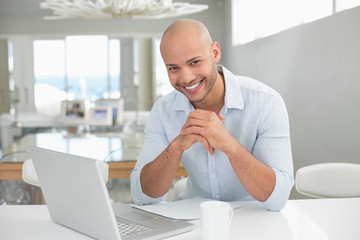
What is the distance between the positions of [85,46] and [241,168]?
7661mm

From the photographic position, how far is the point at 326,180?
1.76 meters

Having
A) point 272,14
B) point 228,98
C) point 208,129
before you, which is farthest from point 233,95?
point 272,14

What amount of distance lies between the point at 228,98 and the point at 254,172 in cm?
31

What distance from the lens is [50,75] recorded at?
8508mm

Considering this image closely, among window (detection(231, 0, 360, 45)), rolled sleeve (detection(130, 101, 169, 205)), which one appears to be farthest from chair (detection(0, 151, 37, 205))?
window (detection(231, 0, 360, 45))

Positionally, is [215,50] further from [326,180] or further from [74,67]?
[74,67]

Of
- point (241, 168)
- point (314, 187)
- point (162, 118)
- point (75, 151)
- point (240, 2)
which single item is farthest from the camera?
point (240, 2)

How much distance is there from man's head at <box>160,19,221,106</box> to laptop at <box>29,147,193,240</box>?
444 millimetres

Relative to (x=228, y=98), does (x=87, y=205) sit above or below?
below

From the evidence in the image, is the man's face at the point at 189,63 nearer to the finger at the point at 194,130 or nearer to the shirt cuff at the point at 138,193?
the finger at the point at 194,130

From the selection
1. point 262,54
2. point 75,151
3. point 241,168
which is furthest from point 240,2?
point 241,168

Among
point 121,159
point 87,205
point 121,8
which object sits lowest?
point 121,159

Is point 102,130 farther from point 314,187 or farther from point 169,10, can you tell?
point 314,187

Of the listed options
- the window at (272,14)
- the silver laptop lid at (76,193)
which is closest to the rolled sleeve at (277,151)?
the silver laptop lid at (76,193)
